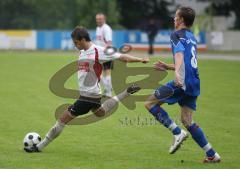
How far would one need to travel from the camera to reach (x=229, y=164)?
9805mm

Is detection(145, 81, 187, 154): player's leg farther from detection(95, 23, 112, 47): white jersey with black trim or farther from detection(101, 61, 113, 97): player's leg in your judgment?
detection(95, 23, 112, 47): white jersey with black trim

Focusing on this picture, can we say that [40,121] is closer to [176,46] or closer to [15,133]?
[15,133]

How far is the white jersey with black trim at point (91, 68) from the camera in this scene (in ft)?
33.6

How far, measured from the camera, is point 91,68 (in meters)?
10.3

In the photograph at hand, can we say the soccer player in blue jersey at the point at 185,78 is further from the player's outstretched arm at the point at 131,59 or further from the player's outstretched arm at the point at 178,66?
the player's outstretched arm at the point at 131,59

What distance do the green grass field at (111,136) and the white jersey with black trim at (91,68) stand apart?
1.03 metres

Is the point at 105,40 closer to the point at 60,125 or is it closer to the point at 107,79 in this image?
the point at 107,79

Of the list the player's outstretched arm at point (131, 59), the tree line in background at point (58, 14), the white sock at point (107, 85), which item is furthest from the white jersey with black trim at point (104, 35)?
the tree line in background at point (58, 14)

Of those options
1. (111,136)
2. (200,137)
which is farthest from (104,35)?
(200,137)

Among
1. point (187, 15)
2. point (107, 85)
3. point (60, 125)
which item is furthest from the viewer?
point (107, 85)

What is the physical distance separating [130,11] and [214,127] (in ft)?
139

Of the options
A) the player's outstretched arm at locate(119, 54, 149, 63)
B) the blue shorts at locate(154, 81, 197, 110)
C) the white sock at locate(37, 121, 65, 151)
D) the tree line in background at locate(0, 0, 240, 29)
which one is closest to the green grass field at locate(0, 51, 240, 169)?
the white sock at locate(37, 121, 65, 151)

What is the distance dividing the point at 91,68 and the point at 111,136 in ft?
7.86

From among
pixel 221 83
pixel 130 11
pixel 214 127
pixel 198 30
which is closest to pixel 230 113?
pixel 214 127
